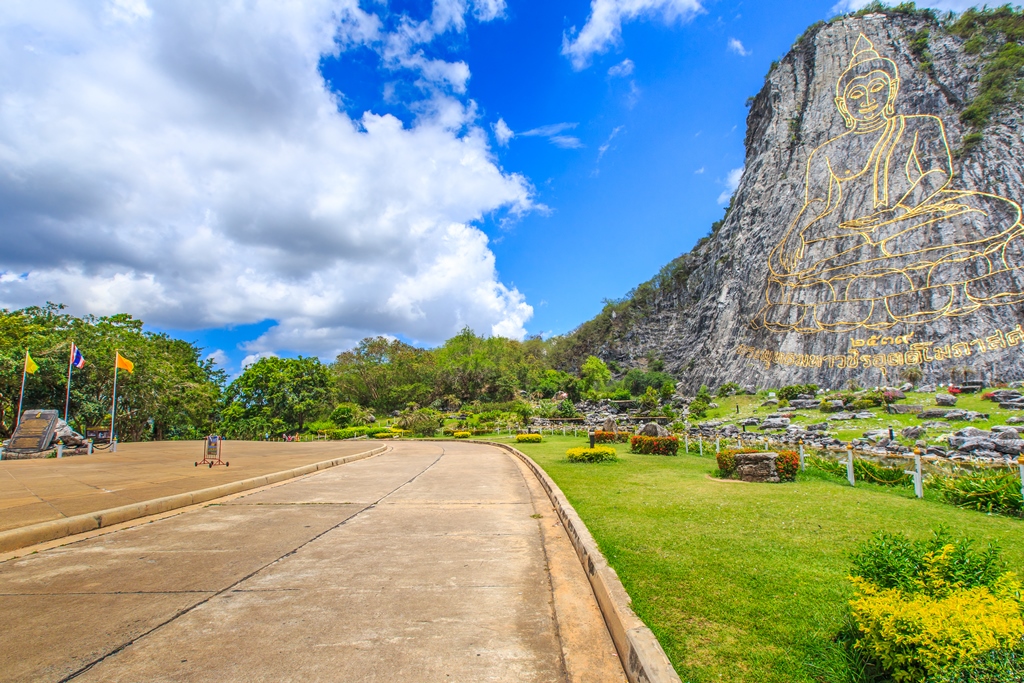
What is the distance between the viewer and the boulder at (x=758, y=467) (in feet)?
35.3

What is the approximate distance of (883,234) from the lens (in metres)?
30.1

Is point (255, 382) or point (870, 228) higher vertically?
point (870, 228)

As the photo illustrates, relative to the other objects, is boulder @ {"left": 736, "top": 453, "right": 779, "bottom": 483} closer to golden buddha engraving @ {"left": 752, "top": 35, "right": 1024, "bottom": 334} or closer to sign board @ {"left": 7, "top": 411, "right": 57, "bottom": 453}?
golden buddha engraving @ {"left": 752, "top": 35, "right": 1024, "bottom": 334}

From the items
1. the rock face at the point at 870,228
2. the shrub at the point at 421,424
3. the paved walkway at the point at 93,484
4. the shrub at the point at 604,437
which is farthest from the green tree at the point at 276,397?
the rock face at the point at 870,228

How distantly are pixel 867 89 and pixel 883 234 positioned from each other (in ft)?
41.3

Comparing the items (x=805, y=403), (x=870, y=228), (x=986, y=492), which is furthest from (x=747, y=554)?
(x=870, y=228)

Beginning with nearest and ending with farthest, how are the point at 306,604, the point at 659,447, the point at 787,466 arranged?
the point at 306,604 < the point at 787,466 < the point at 659,447

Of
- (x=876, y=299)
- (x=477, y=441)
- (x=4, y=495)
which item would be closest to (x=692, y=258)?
(x=876, y=299)

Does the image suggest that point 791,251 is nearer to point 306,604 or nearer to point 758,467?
point 758,467

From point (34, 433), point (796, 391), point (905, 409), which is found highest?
point (796, 391)

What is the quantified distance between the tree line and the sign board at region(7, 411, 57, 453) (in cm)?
917

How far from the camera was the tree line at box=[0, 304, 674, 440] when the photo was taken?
27.7 m

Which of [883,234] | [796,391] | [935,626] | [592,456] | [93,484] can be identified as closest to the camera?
[935,626]

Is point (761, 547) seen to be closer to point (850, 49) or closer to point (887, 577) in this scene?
point (887, 577)
